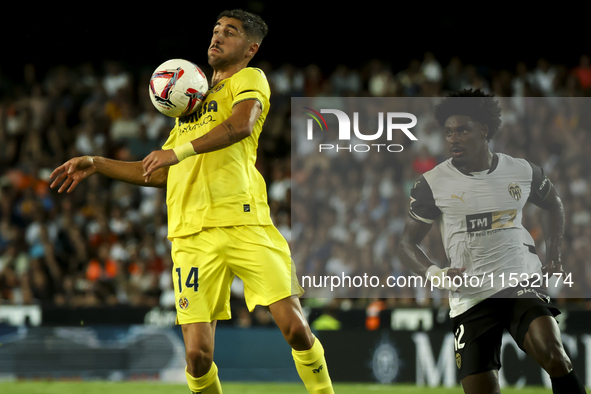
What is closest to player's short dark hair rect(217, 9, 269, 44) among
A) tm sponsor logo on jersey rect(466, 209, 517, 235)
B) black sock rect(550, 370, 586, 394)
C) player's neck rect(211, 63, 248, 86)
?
player's neck rect(211, 63, 248, 86)

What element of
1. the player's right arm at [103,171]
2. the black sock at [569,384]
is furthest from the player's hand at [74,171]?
the black sock at [569,384]

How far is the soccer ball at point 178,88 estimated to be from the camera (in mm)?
4223

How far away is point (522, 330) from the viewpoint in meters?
3.87

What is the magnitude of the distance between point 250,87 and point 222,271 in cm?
111

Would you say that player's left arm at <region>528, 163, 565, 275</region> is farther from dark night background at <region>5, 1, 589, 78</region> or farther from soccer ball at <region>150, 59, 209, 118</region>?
dark night background at <region>5, 1, 589, 78</region>

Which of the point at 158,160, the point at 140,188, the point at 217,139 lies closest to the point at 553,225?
the point at 217,139

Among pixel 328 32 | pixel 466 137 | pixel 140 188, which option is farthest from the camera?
pixel 328 32

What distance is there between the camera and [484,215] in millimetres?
4316

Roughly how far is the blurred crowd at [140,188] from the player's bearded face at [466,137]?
9.00 ft

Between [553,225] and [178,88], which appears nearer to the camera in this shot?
[178,88]

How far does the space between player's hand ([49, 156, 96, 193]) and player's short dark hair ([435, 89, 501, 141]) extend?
2.24m

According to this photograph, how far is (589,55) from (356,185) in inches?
283

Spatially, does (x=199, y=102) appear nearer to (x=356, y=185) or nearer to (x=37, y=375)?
(x=356, y=185)

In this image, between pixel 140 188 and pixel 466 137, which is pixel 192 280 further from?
pixel 140 188
